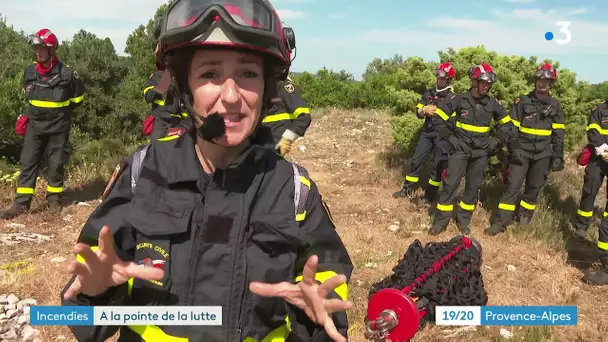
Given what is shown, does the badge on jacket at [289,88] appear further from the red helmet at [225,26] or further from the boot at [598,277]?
the boot at [598,277]

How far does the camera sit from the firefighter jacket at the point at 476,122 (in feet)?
22.9

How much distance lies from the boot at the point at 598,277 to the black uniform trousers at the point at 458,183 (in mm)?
1849

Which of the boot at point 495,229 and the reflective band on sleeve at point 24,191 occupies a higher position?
the reflective band on sleeve at point 24,191

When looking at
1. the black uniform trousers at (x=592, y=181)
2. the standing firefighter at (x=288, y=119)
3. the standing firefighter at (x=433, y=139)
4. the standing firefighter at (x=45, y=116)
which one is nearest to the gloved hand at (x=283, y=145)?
the standing firefighter at (x=288, y=119)

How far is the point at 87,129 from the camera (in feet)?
37.1

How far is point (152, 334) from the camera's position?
64.8 inches

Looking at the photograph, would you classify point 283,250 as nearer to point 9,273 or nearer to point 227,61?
point 227,61

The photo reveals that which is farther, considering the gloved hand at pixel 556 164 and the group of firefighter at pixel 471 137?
the gloved hand at pixel 556 164

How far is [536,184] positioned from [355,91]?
16968mm

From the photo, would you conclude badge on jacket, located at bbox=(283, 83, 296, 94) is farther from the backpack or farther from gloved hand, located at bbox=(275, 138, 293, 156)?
the backpack

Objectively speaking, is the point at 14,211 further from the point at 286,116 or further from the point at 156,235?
the point at 156,235

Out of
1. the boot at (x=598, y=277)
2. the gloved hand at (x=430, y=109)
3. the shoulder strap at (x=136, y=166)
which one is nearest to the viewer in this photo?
the shoulder strap at (x=136, y=166)

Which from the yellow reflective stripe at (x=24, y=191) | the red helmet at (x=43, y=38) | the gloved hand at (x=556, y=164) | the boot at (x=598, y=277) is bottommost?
the boot at (x=598, y=277)

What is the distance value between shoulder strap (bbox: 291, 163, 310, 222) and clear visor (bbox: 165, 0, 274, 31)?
597 mm
